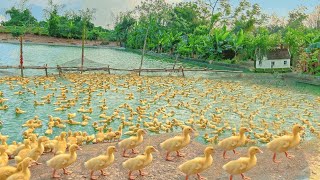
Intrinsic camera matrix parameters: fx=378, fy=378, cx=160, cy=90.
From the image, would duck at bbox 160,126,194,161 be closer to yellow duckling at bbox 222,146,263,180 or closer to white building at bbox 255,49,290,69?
yellow duckling at bbox 222,146,263,180

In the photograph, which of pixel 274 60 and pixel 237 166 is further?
pixel 274 60

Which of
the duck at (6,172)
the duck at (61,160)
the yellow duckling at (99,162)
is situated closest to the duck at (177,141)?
the yellow duckling at (99,162)

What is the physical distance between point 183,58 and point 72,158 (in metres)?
54.6

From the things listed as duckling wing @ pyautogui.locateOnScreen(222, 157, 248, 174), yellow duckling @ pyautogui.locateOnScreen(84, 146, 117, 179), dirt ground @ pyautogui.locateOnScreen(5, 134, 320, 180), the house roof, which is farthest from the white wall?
yellow duckling @ pyautogui.locateOnScreen(84, 146, 117, 179)

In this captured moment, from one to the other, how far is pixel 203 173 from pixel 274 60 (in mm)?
38673

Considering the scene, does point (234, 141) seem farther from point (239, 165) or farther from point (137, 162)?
point (137, 162)

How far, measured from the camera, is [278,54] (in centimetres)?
4591

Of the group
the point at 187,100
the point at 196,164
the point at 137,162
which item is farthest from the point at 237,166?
the point at 187,100

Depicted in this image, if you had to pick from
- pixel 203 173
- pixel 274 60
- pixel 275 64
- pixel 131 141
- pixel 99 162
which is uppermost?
pixel 274 60

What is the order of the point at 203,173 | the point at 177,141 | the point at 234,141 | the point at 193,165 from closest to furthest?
the point at 193,165
the point at 203,173
the point at 177,141
the point at 234,141

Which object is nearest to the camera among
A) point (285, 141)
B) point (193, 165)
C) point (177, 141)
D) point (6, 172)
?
point (6, 172)

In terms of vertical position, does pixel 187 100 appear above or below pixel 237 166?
below

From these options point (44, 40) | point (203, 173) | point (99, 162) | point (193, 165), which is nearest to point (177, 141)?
point (203, 173)

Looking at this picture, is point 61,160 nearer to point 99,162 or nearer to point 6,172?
point 99,162
